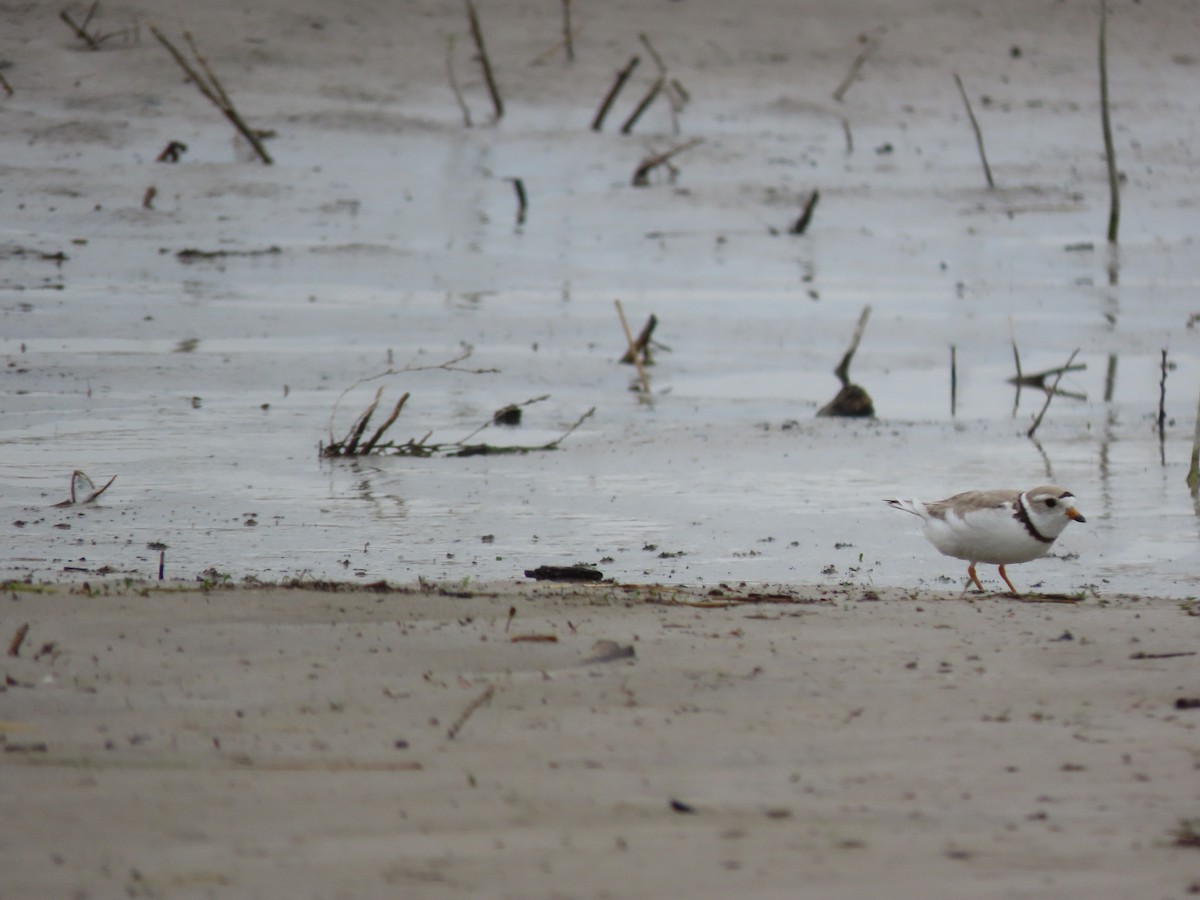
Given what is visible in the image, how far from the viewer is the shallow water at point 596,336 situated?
21.6 feet

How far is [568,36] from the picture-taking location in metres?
16.5

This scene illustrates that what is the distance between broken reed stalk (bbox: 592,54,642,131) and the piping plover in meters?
8.74

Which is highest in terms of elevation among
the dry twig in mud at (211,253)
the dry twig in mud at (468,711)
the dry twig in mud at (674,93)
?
the dry twig in mud at (468,711)

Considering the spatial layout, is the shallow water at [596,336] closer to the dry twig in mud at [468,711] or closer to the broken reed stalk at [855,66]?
the broken reed stalk at [855,66]

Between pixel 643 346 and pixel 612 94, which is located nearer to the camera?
pixel 643 346

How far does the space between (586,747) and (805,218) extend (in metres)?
10.1

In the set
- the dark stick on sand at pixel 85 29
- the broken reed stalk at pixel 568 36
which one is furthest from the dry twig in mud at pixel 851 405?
the dark stick on sand at pixel 85 29

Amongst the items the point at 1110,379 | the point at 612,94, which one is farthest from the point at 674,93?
the point at 1110,379

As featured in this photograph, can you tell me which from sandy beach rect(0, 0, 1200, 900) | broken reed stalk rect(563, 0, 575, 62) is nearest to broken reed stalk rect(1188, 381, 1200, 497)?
sandy beach rect(0, 0, 1200, 900)

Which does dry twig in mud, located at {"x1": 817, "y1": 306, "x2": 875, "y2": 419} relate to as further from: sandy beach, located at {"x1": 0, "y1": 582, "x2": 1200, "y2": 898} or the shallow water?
sandy beach, located at {"x1": 0, "y1": 582, "x2": 1200, "y2": 898}

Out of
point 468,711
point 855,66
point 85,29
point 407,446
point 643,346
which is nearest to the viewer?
point 468,711

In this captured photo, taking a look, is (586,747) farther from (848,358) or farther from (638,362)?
(848,358)

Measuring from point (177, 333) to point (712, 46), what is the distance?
29.6 feet

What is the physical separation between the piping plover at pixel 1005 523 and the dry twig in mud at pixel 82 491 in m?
3.07
